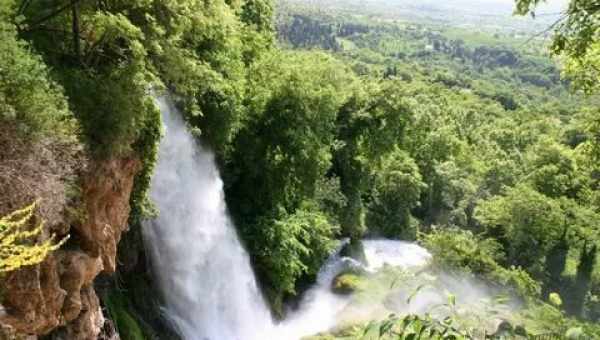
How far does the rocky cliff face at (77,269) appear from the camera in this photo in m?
8.41

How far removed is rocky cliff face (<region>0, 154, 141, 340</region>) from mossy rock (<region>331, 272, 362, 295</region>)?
1429 centimetres

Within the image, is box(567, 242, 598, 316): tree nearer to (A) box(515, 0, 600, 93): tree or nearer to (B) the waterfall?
(B) the waterfall

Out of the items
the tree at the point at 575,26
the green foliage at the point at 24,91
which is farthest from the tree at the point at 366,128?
the tree at the point at 575,26

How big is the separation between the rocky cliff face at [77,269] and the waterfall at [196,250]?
14.5 feet

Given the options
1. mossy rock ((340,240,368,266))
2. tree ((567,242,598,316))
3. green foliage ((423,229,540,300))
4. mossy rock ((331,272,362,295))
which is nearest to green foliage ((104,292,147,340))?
mossy rock ((331,272,362,295))

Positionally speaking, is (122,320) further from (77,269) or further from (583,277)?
(583,277)

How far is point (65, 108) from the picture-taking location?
367 inches

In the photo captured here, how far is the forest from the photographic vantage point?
26.6ft

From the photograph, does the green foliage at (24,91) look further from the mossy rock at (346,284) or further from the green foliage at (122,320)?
the mossy rock at (346,284)

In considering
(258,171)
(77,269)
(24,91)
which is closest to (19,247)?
(24,91)

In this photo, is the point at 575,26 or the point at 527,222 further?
the point at 527,222

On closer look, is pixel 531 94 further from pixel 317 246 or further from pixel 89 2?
pixel 89 2

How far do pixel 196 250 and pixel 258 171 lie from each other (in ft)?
16.2

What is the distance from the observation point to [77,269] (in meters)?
9.92
